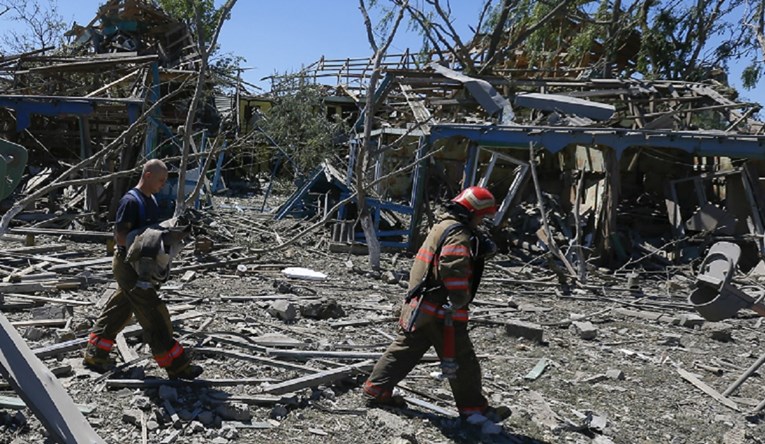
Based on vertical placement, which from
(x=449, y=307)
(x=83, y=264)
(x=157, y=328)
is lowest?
(x=83, y=264)

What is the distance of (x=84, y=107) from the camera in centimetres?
1405

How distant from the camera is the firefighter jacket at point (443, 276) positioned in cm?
512

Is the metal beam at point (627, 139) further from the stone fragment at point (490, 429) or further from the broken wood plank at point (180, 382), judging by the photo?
Result: the stone fragment at point (490, 429)

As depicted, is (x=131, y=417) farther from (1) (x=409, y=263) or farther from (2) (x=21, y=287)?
(1) (x=409, y=263)

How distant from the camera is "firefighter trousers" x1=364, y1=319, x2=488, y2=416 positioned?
17.6ft

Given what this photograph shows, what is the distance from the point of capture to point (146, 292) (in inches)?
214

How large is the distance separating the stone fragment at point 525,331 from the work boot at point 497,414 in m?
2.64

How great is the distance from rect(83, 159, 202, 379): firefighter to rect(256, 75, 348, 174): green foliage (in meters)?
13.3

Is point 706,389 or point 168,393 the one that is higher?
point 168,393

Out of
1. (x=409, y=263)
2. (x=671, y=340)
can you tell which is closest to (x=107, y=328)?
(x=671, y=340)

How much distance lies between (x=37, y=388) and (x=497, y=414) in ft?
11.5

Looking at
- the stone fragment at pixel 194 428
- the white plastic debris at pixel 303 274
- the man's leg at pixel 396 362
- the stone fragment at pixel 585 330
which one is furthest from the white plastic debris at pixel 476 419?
the white plastic debris at pixel 303 274

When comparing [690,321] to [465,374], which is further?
[690,321]

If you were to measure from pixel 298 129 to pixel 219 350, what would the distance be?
15.7 m
